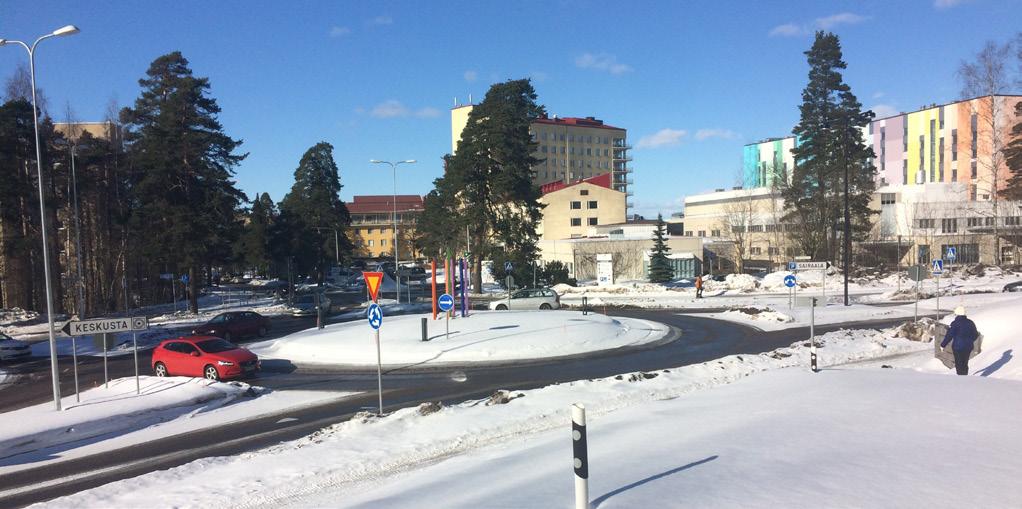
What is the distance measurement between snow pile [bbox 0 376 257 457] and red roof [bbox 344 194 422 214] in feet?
388

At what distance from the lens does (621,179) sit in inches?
5531

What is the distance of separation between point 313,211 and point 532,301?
4339 centimetres

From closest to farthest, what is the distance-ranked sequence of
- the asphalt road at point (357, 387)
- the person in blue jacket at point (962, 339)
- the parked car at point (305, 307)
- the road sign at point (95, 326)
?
the asphalt road at point (357, 387), the person in blue jacket at point (962, 339), the road sign at point (95, 326), the parked car at point (305, 307)

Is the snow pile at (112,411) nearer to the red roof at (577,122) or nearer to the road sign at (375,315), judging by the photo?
the road sign at (375,315)

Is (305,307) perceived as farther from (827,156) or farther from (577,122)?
(577,122)

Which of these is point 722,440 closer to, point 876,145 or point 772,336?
point 772,336

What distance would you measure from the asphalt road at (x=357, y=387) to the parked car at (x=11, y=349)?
14.1 feet

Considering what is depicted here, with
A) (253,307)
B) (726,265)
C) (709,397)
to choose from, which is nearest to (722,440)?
(709,397)

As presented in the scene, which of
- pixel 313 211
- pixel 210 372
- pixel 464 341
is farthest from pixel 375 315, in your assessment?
pixel 313 211

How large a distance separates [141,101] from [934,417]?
A: 4977 centimetres

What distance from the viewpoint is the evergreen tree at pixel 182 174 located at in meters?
39.6

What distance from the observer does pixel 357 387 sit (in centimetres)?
1725

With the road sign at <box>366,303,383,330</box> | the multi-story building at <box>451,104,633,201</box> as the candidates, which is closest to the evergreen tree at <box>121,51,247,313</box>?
the road sign at <box>366,303,383,330</box>

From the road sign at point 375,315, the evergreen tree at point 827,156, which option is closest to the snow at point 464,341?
the road sign at point 375,315
